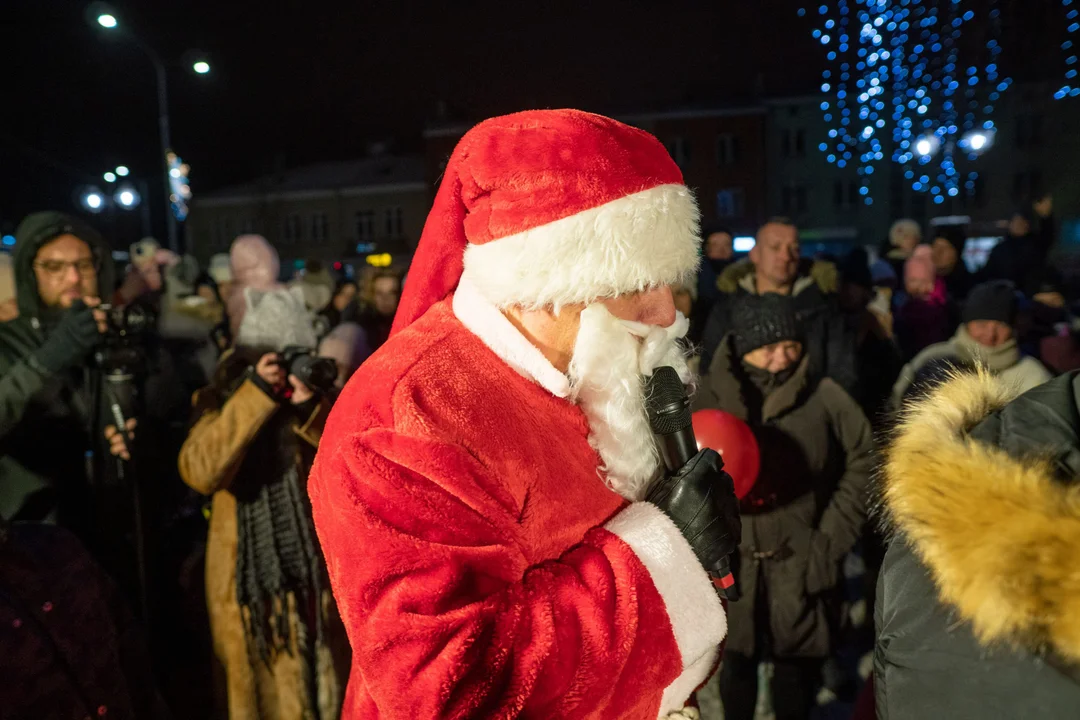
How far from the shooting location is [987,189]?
108 ft

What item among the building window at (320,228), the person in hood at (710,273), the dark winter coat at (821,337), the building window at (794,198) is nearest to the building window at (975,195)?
the building window at (794,198)

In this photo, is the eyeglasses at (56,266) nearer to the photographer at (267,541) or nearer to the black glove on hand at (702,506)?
the photographer at (267,541)

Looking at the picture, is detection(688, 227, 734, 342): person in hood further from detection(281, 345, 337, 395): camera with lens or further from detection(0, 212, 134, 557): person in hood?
detection(0, 212, 134, 557): person in hood

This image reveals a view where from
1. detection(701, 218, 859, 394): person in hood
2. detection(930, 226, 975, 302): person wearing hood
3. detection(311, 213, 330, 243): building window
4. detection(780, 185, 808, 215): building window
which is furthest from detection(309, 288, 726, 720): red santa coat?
detection(311, 213, 330, 243): building window

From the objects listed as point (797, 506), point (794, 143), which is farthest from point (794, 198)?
point (797, 506)

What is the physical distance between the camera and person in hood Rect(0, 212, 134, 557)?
111 inches

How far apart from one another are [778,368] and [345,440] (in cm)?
271

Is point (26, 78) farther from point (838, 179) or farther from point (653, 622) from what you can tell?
point (838, 179)

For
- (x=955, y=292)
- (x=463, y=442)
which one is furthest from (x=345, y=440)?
(x=955, y=292)

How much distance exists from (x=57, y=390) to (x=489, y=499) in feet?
8.21

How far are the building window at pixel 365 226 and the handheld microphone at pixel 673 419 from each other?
3736 centimetres

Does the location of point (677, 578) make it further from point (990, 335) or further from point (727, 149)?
point (727, 149)

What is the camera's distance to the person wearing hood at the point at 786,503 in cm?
328

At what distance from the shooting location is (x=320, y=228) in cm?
3766
